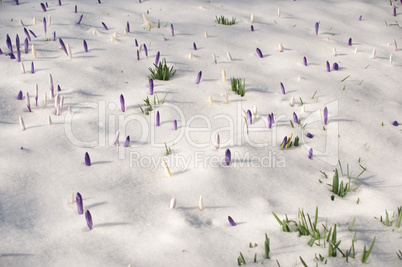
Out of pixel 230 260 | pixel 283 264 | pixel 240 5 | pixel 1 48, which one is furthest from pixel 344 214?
pixel 240 5

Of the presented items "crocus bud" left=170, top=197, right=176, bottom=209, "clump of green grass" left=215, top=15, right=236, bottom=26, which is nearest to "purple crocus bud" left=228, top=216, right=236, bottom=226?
"crocus bud" left=170, top=197, right=176, bottom=209

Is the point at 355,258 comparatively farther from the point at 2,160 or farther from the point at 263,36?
the point at 263,36

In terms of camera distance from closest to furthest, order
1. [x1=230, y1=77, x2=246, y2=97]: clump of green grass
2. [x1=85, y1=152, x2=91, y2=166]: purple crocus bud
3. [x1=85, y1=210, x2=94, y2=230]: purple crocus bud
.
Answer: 1. [x1=85, y1=210, x2=94, y2=230]: purple crocus bud
2. [x1=85, y1=152, x2=91, y2=166]: purple crocus bud
3. [x1=230, y1=77, x2=246, y2=97]: clump of green grass

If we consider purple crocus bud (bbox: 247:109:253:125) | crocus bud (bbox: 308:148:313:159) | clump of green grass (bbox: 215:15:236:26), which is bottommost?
crocus bud (bbox: 308:148:313:159)

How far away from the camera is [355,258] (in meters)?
2.58

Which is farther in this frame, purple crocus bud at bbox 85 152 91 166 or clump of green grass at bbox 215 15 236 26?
clump of green grass at bbox 215 15 236 26

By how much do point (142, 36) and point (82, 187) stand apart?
327 centimetres

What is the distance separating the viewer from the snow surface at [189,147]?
106 inches

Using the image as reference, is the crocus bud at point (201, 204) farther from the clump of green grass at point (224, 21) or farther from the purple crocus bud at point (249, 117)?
the clump of green grass at point (224, 21)

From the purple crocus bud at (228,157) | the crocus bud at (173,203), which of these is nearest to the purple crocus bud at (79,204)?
the crocus bud at (173,203)

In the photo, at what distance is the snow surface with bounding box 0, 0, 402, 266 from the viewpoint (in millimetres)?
2703

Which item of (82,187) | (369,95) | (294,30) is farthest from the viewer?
(294,30)

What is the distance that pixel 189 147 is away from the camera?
146 inches

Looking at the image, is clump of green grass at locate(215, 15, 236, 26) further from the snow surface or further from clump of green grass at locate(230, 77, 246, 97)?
clump of green grass at locate(230, 77, 246, 97)
